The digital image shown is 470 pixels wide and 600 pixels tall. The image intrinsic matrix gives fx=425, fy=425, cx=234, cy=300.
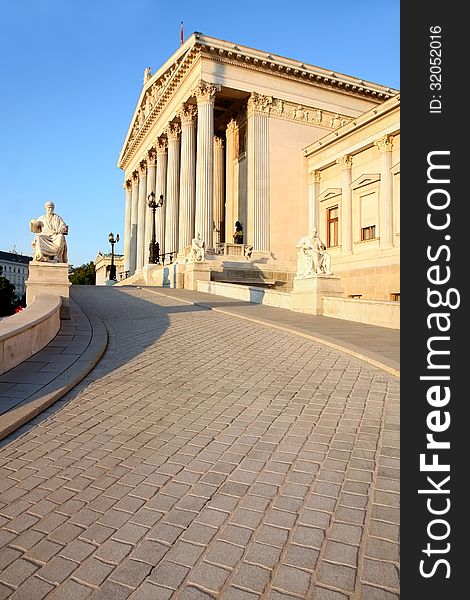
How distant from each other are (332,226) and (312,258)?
1951cm

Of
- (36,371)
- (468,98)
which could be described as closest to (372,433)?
(468,98)

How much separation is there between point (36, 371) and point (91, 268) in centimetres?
8583

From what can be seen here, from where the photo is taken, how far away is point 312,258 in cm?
1522

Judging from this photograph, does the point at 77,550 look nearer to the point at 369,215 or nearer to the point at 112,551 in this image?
the point at 112,551

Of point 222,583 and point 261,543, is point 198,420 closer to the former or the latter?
point 261,543

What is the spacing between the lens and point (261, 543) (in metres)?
2.40

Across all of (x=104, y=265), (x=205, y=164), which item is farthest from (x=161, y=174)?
(x=104, y=265)

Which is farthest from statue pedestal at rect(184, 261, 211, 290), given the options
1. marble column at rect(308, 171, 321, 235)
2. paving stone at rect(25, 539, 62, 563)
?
paving stone at rect(25, 539, 62, 563)

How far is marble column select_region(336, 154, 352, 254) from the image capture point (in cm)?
3020

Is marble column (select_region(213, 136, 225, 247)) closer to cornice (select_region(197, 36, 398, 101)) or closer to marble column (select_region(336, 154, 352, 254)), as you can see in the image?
cornice (select_region(197, 36, 398, 101))

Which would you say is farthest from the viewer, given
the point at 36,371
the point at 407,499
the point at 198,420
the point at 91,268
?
the point at 91,268

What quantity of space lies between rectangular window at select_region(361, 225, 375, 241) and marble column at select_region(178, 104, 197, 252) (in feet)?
41.3

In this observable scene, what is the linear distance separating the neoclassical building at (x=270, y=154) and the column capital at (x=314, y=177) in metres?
0.09

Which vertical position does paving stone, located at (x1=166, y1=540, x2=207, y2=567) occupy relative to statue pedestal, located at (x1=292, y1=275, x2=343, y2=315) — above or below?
below
